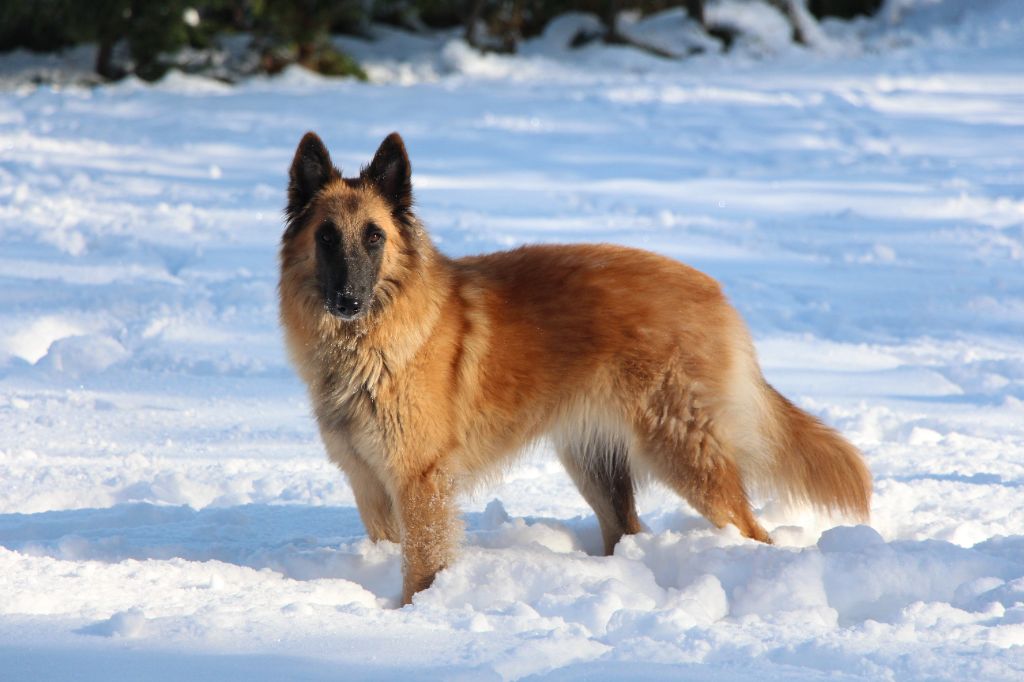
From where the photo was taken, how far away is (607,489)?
15.4 ft

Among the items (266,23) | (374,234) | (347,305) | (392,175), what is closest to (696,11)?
(266,23)

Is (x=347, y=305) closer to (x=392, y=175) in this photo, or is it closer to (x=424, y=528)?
(x=392, y=175)

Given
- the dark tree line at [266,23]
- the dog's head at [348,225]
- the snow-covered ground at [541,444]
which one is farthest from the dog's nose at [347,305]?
the dark tree line at [266,23]

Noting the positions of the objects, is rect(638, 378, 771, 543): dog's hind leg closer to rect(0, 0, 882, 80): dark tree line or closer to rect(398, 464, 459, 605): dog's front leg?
rect(398, 464, 459, 605): dog's front leg

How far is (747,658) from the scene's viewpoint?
307 cm

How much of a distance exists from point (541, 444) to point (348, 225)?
125 centimetres

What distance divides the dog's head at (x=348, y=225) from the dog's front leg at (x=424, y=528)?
669 mm

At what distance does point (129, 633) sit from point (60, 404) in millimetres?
3267

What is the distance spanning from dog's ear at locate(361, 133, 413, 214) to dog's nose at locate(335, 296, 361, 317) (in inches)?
17.9

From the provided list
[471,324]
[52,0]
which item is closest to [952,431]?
[471,324]

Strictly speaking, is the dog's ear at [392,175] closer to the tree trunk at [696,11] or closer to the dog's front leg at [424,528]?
the dog's front leg at [424,528]

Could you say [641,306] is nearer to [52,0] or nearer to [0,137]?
[0,137]

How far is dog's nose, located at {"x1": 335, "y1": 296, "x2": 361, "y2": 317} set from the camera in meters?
3.99

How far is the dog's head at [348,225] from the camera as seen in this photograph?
13.2 ft
